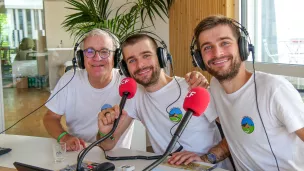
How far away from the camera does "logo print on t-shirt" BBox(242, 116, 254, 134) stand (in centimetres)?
163

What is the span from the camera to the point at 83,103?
238 centimetres

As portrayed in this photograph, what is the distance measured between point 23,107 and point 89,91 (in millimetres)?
2860

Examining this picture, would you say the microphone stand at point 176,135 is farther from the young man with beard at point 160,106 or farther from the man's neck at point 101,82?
the man's neck at point 101,82

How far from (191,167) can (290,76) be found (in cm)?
177

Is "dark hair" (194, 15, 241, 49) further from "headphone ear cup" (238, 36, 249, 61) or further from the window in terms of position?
the window

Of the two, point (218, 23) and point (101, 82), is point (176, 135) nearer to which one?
point (218, 23)

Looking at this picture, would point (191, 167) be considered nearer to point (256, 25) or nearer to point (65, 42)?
point (256, 25)

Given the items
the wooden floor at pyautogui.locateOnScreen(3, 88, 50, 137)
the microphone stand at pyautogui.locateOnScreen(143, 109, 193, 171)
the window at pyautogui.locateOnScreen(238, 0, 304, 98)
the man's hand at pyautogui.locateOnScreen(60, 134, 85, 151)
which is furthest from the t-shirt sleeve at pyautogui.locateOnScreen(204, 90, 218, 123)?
the wooden floor at pyautogui.locateOnScreen(3, 88, 50, 137)

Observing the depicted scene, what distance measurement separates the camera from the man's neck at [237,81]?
1724mm

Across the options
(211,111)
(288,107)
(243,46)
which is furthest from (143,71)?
(288,107)

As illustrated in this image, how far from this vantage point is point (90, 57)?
2281 millimetres

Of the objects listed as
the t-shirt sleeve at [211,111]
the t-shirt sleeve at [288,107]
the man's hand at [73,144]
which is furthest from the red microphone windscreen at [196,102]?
the man's hand at [73,144]

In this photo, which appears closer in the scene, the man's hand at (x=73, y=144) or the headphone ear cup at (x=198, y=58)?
the headphone ear cup at (x=198, y=58)

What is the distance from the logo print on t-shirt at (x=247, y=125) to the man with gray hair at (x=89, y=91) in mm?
836
